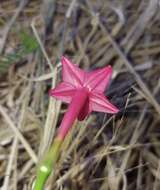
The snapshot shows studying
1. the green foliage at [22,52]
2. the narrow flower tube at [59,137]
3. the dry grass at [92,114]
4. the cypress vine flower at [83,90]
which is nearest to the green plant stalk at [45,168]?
the narrow flower tube at [59,137]

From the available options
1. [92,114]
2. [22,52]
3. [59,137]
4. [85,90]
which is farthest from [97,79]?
[22,52]

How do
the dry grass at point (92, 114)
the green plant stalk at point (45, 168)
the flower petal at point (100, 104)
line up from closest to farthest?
the green plant stalk at point (45, 168) → the flower petal at point (100, 104) → the dry grass at point (92, 114)

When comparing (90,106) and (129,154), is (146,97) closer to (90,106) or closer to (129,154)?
(129,154)

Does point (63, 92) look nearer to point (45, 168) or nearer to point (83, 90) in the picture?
point (83, 90)

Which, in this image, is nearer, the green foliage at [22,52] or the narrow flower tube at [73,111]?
the narrow flower tube at [73,111]

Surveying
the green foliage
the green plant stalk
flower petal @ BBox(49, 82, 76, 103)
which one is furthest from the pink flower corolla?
the green foliage

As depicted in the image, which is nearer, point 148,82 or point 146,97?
point 146,97

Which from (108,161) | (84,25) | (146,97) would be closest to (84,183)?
(108,161)

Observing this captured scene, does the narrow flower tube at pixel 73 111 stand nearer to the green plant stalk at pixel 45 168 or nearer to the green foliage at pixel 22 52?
the green plant stalk at pixel 45 168
